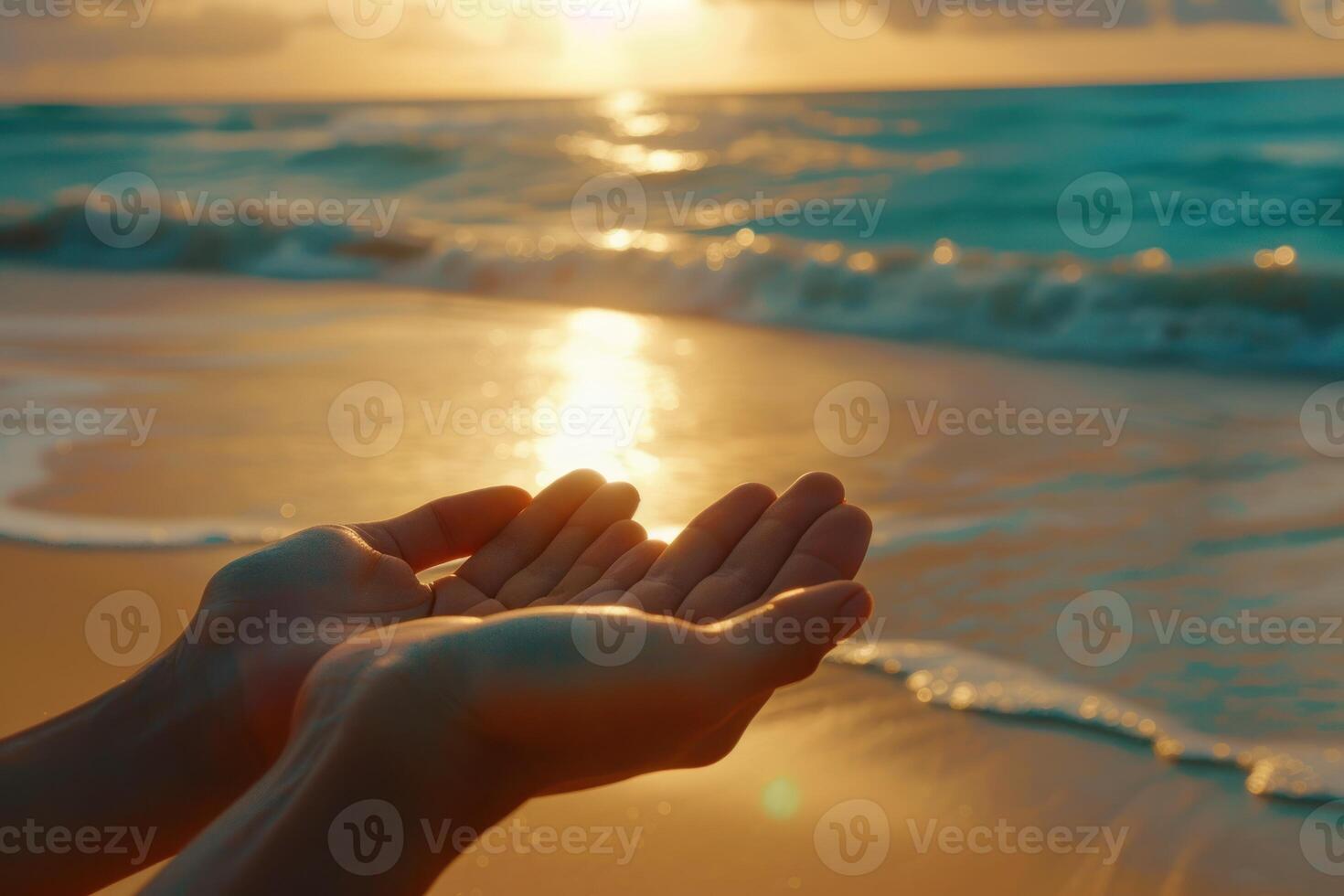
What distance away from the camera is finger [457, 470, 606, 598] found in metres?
2.17

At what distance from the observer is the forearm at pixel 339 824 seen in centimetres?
146

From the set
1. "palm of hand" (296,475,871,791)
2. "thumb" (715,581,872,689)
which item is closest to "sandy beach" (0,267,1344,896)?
"palm of hand" (296,475,871,791)

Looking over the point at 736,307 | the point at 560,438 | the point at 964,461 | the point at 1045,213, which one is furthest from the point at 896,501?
the point at 1045,213

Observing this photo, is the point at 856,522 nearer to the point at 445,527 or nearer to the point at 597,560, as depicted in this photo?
the point at 597,560

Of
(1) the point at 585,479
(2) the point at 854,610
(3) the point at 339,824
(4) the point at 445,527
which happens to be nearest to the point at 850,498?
(1) the point at 585,479

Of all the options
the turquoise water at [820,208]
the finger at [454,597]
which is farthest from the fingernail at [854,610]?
the turquoise water at [820,208]

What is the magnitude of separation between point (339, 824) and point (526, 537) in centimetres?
78

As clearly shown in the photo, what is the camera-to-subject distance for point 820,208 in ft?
36.1

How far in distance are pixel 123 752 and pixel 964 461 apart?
9.44 ft

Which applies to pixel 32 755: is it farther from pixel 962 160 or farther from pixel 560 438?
pixel 962 160

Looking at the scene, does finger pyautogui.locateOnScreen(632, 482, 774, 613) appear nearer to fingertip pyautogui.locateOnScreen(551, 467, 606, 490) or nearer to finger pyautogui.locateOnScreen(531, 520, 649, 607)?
finger pyautogui.locateOnScreen(531, 520, 649, 607)

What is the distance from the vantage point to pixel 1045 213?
1067cm

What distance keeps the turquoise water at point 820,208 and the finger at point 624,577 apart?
4791 millimetres

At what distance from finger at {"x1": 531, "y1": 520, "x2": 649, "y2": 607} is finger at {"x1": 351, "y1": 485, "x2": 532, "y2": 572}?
0.54ft
